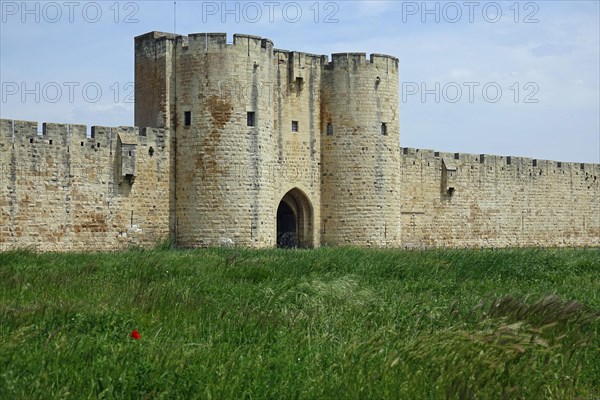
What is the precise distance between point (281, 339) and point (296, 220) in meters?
19.9

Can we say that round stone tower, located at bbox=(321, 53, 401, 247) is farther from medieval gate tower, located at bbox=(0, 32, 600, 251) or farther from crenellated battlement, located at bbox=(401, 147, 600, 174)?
crenellated battlement, located at bbox=(401, 147, 600, 174)

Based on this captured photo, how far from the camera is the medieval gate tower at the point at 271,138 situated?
26078 millimetres

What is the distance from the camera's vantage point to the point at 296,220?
29.8 metres

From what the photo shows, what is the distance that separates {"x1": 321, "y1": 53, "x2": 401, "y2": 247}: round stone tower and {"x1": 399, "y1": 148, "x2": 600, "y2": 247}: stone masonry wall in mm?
2902

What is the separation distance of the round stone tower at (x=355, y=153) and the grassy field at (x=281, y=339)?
44.0 ft

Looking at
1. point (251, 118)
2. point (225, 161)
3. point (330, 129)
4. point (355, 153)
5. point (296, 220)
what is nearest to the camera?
point (225, 161)

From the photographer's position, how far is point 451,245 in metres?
34.5

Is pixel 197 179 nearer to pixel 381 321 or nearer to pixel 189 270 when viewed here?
pixel 189 270

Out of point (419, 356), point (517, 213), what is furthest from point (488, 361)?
point (517, 213)

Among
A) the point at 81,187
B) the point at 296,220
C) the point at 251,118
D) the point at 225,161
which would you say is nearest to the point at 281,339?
the point at 81,187

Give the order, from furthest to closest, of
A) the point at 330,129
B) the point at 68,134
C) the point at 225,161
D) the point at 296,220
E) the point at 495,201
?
the point at 495,201 < the point at 296,220 < the point at 330,129 < the point at 225,161 < the point at 68,134

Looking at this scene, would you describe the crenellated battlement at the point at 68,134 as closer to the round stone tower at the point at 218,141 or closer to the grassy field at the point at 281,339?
the round stone tower at the point at 218,141

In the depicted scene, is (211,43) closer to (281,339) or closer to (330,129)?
(330,129)

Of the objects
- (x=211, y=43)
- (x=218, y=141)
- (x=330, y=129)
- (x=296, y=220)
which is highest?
(x=211, y=43)
